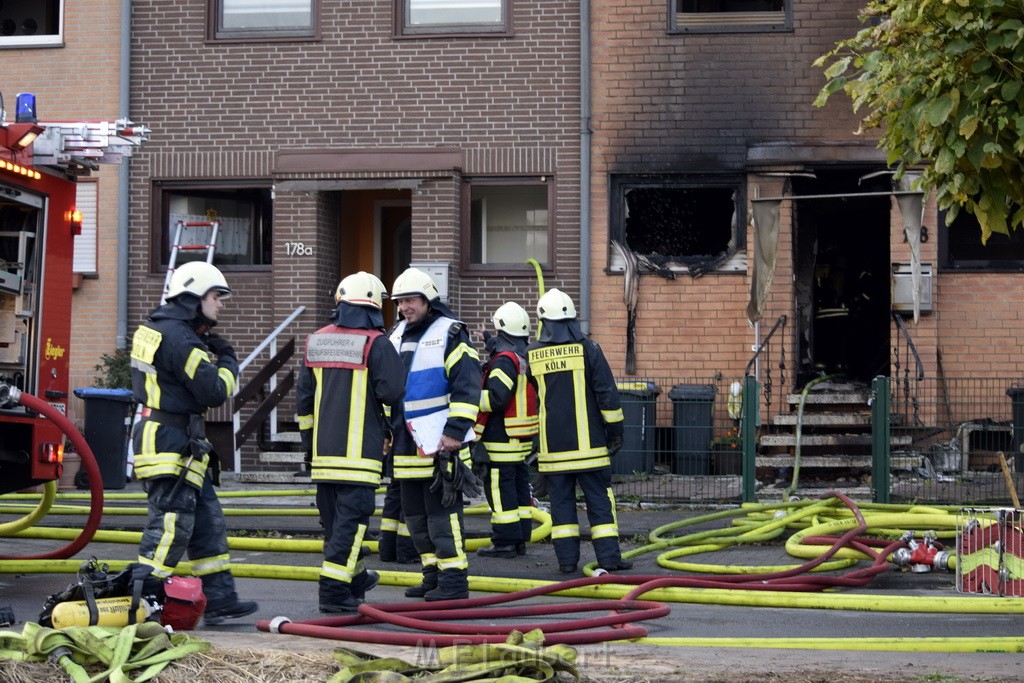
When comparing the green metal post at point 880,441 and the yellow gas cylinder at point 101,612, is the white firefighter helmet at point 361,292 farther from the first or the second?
the green metal post at point 880,441

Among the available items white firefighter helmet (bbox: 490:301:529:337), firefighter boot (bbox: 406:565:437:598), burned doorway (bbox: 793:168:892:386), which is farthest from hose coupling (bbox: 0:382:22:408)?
burned doorway (bbox: 793:168:892:386)

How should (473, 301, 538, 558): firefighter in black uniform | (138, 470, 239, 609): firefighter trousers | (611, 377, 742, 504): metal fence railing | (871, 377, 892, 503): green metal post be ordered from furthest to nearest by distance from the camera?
1. (611, 377, 742, 504): metal fence railing
2. (871, 377, 892, 503): green metal post
3. (473, 301, 538, 558): firefighter in black uniform
4. (138, 470, 239, 609): firefighter trousers

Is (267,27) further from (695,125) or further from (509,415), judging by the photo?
(509,415)

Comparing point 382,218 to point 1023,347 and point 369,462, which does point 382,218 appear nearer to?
point 1023,347

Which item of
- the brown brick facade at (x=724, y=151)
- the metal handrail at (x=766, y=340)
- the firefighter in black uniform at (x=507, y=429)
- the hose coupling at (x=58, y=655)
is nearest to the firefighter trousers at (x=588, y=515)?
the firefighter in black uniform at (x=507, y=429)

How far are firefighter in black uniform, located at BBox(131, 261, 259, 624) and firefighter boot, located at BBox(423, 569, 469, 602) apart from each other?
3.61 ft

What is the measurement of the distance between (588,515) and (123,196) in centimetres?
864

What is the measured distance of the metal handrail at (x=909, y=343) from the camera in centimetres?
1409

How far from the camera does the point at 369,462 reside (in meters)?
7.93

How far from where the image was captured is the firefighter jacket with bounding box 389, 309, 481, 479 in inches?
331

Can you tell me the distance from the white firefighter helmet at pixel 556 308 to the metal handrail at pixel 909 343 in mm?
5339

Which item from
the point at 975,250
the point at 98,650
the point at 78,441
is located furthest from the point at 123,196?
the point at 98,650

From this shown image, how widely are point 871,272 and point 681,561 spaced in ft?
24.3

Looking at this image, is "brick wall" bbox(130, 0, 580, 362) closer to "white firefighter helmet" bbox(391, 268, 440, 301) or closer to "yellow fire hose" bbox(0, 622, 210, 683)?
"white firefighter helmet" bbox(391, 268, 440, 301)
